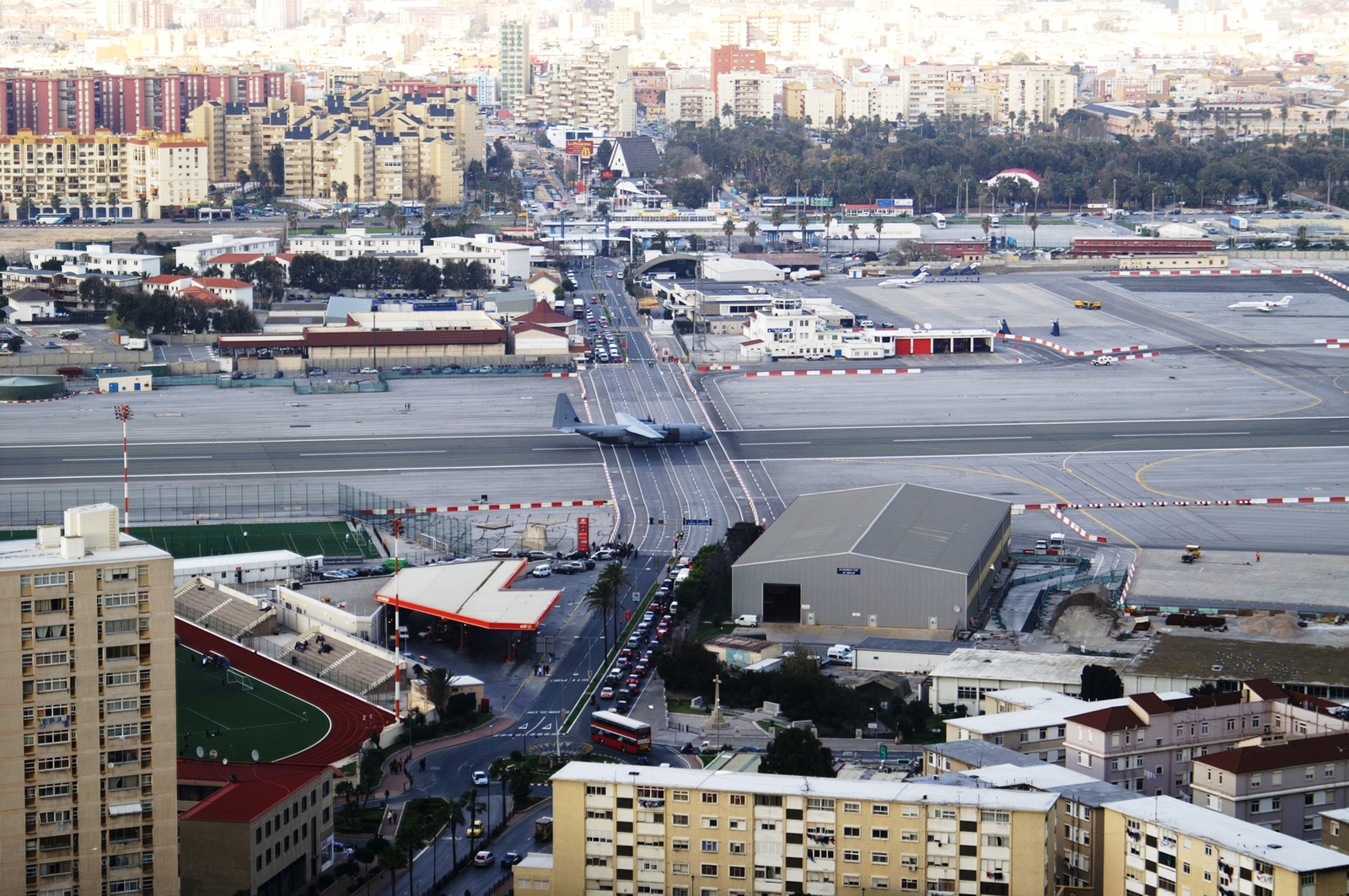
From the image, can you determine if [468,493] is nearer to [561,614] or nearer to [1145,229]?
[561,614]

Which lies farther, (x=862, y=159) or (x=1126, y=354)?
(x=862, y=159)

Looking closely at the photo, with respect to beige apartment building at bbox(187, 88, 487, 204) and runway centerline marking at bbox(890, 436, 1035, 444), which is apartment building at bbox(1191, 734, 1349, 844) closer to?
runway centerline marking at bbox(890, 436, 1035, 444)

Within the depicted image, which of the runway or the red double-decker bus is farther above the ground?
the runway

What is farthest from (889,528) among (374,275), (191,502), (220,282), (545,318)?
(374,275)

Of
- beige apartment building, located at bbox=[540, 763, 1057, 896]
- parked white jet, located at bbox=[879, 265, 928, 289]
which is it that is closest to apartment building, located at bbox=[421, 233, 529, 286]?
parked white jet, located at bbox=[879, 265, 928, 289]

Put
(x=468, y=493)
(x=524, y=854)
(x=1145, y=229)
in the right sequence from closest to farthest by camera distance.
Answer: (x=524, y=854) < (x=468, y=493) < (x=1145, y=229)

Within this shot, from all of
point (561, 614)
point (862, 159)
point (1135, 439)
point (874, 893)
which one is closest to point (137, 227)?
point (862, 159)
